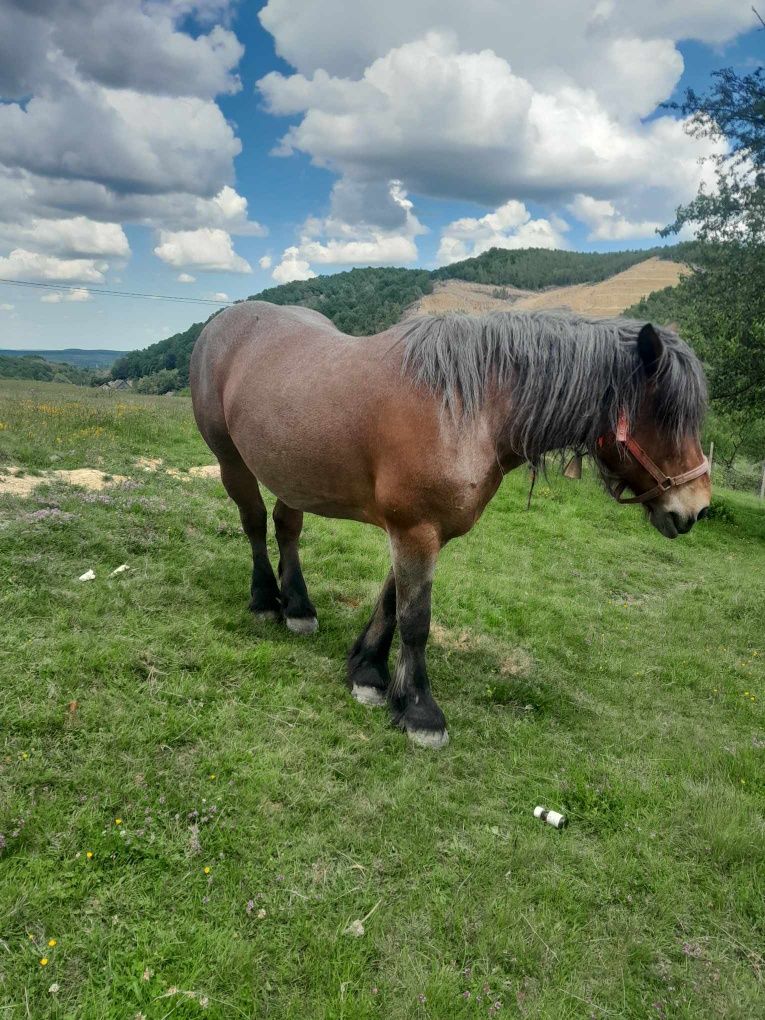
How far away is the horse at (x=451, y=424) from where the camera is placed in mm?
3268

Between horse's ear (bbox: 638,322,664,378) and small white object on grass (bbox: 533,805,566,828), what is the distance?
2.47 m

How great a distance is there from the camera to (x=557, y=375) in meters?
3.28

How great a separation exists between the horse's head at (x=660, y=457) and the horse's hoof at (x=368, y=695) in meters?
2.21

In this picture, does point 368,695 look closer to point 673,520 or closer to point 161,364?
point 673,520

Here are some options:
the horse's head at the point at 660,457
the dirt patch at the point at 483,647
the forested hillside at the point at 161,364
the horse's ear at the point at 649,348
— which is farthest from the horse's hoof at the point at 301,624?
the forested hillside at the point at 161,364

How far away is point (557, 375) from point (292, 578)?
2903 millimetres

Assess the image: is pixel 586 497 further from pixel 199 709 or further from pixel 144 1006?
pixel 144 1006

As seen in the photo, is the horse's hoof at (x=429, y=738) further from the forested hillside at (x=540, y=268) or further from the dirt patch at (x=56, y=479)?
the forested hillside at (x=540, y=268)

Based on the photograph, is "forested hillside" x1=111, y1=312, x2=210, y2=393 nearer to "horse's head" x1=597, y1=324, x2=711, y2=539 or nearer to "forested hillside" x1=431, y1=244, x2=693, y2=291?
"forested hillside" x1=431, y1=244, x2=693, y2=291

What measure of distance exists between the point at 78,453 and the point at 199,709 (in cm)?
736

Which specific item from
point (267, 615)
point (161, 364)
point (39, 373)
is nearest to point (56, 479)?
point (267, 615)

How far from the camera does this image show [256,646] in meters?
4.38

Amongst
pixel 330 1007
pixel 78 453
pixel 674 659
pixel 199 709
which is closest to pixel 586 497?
pixel 674 659

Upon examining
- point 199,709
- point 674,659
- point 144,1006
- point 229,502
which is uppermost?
point 229,502
